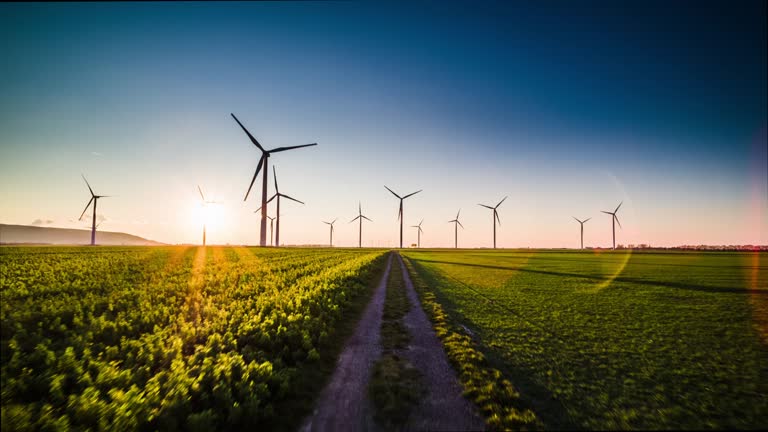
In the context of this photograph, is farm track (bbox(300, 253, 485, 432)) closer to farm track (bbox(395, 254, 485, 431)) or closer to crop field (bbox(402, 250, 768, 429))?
farm track (bbox(395, 254, 485, 431))

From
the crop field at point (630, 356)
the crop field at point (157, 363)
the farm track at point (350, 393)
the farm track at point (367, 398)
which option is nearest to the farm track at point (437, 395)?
the farm track at point (367, 398)

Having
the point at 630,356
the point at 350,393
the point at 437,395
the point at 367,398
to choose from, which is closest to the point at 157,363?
the point at 350,393

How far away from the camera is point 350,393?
23.0ft

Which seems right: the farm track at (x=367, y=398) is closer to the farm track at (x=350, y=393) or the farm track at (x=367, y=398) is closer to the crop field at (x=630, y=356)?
the farm track at (x=350, y=393)

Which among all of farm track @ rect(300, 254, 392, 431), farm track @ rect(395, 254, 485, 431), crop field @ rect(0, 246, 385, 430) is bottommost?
farm track @ rect(300, 254, 392, 431)

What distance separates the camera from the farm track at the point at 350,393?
5.84 meters

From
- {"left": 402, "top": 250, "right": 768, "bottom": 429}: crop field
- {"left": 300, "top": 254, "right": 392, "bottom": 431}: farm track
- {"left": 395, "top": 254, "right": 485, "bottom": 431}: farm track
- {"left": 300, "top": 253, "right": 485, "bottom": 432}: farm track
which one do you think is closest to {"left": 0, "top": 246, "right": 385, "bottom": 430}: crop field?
{"left": 300, "top": 254, "right": 392, "bottom": 431}: farm track

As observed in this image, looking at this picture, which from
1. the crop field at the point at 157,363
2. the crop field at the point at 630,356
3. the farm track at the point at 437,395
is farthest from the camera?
the crop field at the point at 630,356

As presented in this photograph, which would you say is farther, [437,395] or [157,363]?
[157,363]

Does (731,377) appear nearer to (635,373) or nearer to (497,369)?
(635,373)

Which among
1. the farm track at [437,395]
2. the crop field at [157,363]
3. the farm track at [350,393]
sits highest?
the crop field at [157,363]

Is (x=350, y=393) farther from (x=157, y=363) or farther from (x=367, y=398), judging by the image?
(x=157, y=363)

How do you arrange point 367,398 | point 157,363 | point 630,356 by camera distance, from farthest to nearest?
point 630,356 → point 157,363 → point 367,398

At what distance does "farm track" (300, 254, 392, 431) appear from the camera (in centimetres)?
584
